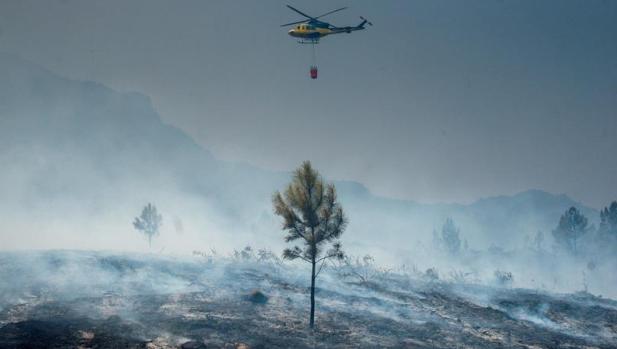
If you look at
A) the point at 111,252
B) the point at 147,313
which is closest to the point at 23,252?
the point at 111,252

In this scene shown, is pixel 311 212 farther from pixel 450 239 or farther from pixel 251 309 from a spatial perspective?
pixel 450 239

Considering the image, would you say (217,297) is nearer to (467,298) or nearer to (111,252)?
(111,252)

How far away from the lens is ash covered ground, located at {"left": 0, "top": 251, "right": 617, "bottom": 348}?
1814 cm

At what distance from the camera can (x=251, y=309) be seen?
2392cm

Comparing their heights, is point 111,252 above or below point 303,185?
below

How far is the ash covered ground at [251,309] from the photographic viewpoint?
18141mm

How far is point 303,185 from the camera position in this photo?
74.9 feet

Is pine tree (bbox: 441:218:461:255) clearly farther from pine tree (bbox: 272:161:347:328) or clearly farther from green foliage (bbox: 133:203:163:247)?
pine tree (bbox: 272:161:347:328)

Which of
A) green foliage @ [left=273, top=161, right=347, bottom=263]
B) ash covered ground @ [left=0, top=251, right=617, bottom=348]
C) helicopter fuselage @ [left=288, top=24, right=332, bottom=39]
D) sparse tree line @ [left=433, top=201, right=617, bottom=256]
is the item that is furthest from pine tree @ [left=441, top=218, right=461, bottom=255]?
green foliage @ [left=273, top=161, right=347, bottom=263]

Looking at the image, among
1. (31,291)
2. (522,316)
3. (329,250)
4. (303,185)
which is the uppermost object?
(303,185)

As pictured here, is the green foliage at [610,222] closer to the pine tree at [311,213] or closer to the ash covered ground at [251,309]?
the ash covered ground at [251,309]

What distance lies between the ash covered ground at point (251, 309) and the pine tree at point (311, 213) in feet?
14.6

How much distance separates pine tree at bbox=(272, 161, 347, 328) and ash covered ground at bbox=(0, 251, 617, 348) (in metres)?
4.44

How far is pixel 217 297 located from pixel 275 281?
6686 millimetres
